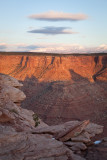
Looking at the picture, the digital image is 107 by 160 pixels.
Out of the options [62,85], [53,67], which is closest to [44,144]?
[62,85]

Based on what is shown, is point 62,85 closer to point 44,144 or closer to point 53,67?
point 53,67

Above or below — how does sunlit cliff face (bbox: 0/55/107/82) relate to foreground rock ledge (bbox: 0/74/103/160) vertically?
above

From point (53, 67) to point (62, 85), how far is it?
47.4 feet

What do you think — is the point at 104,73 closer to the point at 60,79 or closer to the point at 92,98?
the point at 60,79

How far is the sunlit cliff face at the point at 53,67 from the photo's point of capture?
5541cm

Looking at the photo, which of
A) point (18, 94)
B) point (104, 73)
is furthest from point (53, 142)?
point (104, 73)

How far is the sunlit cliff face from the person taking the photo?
5541 centimetres

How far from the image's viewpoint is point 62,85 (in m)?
43.5

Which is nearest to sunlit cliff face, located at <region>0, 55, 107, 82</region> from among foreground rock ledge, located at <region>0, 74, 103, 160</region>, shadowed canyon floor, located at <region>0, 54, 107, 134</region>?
shadowed canyon floor, located at <region>0, 54, 107, 134</region>

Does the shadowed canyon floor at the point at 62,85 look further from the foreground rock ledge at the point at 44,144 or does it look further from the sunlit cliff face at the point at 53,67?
the foreground rock ledge at the point at 44,144

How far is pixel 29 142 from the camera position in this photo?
9273mm

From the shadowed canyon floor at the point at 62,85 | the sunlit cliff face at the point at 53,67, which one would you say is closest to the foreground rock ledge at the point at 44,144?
the shadowed canyon floor at the point at 62,85

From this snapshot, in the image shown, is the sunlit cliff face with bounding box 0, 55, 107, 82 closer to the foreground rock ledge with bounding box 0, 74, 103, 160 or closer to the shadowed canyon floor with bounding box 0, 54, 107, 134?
the shadowed canyon floor with bounding box 0, 54, 107, 134

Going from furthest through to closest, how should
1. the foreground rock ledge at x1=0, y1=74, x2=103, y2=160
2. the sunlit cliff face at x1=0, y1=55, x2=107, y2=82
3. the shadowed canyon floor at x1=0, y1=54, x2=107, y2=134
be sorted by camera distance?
the sunlit cliff face at x1=0, y1=55, x2=107, y2=82, the shadowed canyon floor at x1=0, y1=54, x2=107, y2=134, the foreground rock ledge at x1=0, y1=74, x2=103, y2=160
